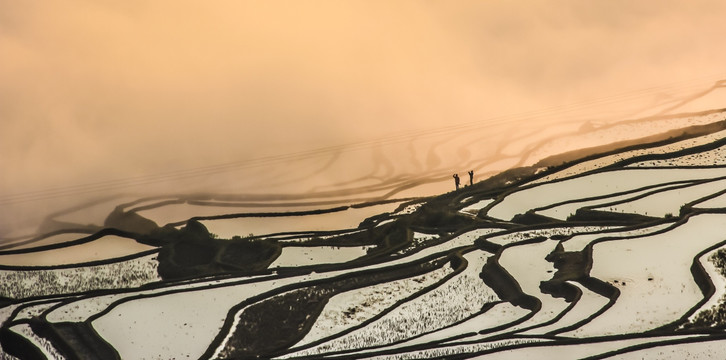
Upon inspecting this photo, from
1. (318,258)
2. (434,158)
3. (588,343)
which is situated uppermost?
(434,158)

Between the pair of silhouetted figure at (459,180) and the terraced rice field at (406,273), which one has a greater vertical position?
the pair of silhouetted figure at (459,180)

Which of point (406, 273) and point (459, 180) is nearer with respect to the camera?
point (406, 273)

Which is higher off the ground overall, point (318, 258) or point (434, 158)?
point (434, 158)

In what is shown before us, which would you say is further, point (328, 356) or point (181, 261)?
point (181, 261)

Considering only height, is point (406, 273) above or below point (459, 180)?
below

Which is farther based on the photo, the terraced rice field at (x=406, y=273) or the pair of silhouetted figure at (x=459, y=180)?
the pair of silhouetted figure at (x=459, y=180)

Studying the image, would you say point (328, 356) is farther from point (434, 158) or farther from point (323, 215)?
point (434, 158)

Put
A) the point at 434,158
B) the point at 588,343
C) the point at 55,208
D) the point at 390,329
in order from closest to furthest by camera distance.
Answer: the point at 588,343 < the point at 390,329 < the point at 55,208 < the point at 434,158

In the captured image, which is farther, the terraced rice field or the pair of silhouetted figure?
the pair of silhouetted figure

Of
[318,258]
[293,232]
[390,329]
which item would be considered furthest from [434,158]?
[390,329]

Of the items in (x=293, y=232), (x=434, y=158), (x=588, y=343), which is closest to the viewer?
(x=588, y=343)

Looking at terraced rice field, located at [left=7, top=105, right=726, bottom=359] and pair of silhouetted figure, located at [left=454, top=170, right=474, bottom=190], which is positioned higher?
pair of silhouetted figure, located at [left=454, top=170, right=474, bottom=190]
